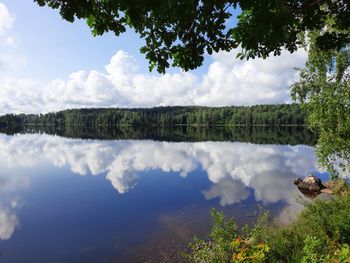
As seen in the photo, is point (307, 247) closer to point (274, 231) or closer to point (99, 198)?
point (274, 231)

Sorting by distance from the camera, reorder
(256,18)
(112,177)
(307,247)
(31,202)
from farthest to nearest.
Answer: (112,177) → (31,202) → (307,247) → (256,18)

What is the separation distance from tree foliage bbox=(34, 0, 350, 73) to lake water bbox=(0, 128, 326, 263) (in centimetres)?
1472

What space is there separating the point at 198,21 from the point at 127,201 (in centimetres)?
2961

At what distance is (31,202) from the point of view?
3297 centimetres

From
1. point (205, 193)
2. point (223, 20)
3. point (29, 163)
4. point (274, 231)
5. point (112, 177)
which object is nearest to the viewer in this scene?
point (223, 20)

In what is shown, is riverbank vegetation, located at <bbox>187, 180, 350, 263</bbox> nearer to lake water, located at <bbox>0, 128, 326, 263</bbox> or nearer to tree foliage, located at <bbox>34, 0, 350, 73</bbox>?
lake water, located at <bbox>0, 128, 326, 263</bbox>

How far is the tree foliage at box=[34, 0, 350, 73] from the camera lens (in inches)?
209

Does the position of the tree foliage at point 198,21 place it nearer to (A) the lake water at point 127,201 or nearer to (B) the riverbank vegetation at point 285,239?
(B) the riverbank vegetation at point 285,239

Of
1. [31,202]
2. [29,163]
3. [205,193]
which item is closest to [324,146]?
[205,193]

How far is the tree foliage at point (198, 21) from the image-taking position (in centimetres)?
531

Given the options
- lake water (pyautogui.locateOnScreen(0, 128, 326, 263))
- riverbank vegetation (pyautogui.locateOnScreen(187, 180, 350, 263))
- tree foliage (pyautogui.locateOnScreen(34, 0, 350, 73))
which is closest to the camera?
tree foliage (pyautogui.locateOnScreen(34, 0, 350, 73))

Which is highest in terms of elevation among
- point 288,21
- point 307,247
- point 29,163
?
point 288,21

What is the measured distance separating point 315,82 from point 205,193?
17.5m

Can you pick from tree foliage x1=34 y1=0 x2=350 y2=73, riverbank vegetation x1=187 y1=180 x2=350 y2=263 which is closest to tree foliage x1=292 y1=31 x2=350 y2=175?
riverbank vegetation x1=187 y1=180 x2=350 y2=263
